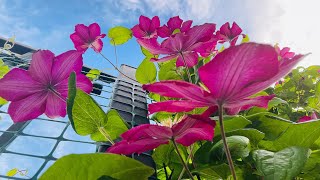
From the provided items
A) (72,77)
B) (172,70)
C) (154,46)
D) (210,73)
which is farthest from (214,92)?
(172,70)

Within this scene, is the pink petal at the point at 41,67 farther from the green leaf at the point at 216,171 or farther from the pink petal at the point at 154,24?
the pink petal at the point at 154,24

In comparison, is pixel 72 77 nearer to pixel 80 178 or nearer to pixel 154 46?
pixel 80 178

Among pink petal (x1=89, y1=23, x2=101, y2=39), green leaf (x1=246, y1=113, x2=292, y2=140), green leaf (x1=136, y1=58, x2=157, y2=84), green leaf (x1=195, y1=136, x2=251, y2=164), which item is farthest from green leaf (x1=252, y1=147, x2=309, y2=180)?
pink petal (x1=89, y1=23, x2=101, y2=39)

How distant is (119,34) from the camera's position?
115 cm

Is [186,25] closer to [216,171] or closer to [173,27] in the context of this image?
[173,27]

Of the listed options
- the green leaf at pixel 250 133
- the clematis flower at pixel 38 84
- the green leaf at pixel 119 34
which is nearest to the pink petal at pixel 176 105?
the green leaf at pixel 250 133

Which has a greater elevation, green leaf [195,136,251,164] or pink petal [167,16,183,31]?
pink petal [167,16,183,31]

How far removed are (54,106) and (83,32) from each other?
20.7 inches

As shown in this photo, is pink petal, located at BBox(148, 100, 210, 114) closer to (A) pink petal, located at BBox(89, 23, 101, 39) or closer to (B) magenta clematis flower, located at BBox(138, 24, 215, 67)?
(B) magenta clematis flower, located at BBox(138, 24, 215, 67)

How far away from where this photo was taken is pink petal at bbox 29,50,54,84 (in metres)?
0.52

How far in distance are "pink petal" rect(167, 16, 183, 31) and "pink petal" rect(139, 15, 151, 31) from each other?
11 cm

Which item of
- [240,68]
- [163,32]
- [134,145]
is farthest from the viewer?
[163,32]

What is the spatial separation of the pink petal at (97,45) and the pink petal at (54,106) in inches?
19.7

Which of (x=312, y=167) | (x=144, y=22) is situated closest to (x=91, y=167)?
(x=312, y=167)
